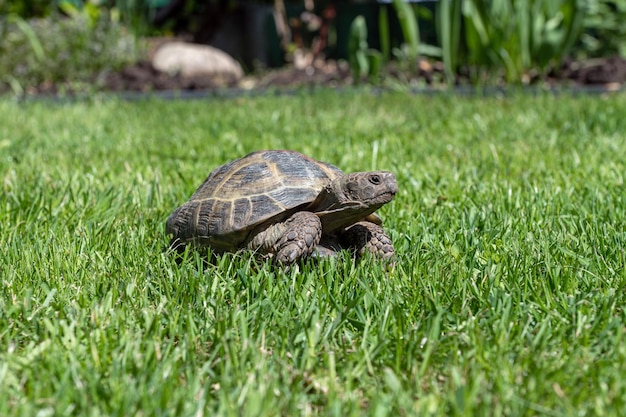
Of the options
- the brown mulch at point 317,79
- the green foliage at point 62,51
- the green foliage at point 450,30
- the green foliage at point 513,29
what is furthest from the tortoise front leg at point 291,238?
the green foliage at point 62,51

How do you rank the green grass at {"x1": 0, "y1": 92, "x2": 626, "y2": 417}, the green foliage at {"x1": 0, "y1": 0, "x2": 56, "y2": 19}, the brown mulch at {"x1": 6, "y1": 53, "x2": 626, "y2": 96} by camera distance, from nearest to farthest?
the green grass at {"x1": 0, "y1": 92, "x2": 626, "y2": 417}
the brown mulch at {"x1": 6, "y1": 53, "x2": 626, "y2": 96}
the green foliage at {"x1": 0, "y1": 0, "x2": 56, "y2": 19}

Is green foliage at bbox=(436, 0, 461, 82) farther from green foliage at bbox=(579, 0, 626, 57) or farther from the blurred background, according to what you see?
green foliage at bbox=(579, 0, 626, 57)

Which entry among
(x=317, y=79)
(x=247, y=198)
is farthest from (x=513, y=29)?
(x=247, y=198)

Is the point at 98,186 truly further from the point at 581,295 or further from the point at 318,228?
the point at 581,295

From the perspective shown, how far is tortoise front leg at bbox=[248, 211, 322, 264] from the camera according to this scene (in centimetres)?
226

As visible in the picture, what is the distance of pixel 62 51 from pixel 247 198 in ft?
26.1

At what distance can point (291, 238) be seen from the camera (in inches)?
90.0

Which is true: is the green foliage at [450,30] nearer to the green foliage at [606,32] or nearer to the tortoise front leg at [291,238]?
the green foliage at [606,32]

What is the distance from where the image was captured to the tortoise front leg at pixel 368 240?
2.38 metres

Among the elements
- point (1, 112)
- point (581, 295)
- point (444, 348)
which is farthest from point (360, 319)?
point (1, 112)

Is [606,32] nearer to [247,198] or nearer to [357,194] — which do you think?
[357,194]

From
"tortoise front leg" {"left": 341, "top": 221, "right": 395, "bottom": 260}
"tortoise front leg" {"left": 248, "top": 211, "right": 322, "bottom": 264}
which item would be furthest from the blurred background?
"tortoise front leg" {"left": 248, "top": 211, "right": 322, "bottom": 264}

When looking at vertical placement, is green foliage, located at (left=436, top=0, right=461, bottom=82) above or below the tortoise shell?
below

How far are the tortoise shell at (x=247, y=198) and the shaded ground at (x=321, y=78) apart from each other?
18.0 feet
